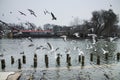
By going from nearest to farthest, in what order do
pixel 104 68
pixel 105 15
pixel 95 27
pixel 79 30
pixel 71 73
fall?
pixel 71 73 → pixel 104 68 → pixel 105 15 → pixel 95 27 → pixel 79 30

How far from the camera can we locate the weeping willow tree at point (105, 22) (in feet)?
56.6

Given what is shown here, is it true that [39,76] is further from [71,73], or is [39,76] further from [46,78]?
[71,73]

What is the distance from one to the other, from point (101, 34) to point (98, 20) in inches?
39.7

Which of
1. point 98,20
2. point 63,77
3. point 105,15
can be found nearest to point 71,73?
point 63,77

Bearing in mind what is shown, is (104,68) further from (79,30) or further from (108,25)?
(79,30)

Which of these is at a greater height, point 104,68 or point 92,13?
point 92,13

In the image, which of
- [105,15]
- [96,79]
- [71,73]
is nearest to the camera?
[96,79]

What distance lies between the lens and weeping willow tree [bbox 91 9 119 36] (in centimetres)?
1724

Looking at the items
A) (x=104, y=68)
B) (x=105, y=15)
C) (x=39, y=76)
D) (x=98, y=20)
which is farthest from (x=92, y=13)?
(x=39, y=76)

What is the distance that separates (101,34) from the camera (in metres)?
19.2

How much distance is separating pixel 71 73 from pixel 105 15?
10828 millimetres

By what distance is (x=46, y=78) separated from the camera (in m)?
7.18

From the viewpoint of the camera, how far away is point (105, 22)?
56.5ft

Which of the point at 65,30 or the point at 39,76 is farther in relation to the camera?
the point at 65,30
